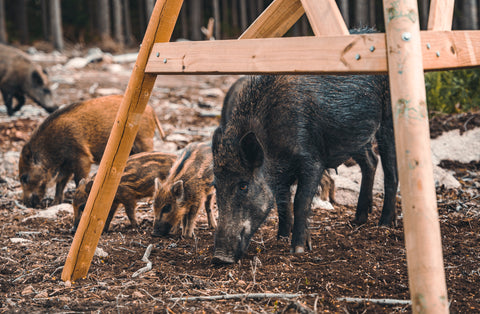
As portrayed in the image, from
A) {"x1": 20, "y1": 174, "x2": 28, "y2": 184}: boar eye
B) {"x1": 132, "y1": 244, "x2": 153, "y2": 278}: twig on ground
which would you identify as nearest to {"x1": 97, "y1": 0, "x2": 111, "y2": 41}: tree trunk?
{"x1": 20, "y1": 174, "x2": 28, "y2": 184}: boar eye

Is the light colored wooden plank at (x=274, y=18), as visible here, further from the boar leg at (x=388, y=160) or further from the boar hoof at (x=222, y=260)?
the boar leg at (x=388, y=160)

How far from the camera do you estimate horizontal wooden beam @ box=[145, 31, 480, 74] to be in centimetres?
186

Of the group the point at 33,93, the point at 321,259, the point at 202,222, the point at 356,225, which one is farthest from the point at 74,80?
the point at 321,259

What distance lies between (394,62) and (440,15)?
17.0 inches

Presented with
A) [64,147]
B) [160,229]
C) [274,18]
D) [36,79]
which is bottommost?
[160,229]

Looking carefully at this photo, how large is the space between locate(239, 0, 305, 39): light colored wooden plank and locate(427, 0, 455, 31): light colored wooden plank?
83 centimetres

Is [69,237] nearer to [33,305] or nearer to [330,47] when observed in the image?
[33,305]

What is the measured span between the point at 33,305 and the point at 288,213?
186 cm

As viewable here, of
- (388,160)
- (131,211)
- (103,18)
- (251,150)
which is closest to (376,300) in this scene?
(251,150)

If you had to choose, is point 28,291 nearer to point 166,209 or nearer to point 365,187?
point 166,209

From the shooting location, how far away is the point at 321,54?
6.42 ft

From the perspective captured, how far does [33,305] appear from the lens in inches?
96.6

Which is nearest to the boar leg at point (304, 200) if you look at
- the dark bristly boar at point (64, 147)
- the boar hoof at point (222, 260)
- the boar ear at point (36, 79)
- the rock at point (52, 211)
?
the boar hoof at point (222, 260)

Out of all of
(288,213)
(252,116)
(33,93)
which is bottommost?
(288,213)
